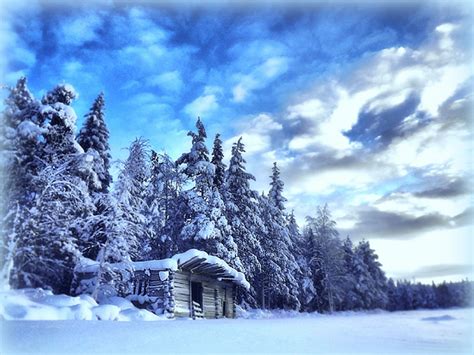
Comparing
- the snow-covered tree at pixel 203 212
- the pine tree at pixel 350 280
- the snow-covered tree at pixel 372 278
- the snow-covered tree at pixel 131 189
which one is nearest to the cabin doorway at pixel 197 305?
the snow-covered tree at pixel 203 212

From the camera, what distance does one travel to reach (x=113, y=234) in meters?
17.0

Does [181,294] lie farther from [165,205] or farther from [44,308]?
[165,205]

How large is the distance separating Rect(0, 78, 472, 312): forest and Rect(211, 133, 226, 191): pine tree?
0.34 feet

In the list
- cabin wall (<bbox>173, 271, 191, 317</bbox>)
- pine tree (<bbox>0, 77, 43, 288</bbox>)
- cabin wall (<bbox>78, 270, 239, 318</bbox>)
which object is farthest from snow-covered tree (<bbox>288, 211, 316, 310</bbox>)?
pine tree (<bbox>0, 77, 43, 288</bbox>)

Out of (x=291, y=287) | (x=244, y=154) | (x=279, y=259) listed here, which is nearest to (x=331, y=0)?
(x=244, y=154)

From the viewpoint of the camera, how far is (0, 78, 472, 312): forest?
12.0 metres

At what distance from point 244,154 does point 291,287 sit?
14.7 metres

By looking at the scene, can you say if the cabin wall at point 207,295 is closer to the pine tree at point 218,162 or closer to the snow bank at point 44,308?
the snow bank at point 44,308

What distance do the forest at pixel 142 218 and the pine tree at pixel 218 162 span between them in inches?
4.1

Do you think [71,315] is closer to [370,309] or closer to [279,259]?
[279,259]

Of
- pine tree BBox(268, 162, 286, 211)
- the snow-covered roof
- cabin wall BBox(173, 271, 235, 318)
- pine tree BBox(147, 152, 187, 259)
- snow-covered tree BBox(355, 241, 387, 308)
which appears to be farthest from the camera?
snow-covered tree BBox(355, 241, 387, 308)

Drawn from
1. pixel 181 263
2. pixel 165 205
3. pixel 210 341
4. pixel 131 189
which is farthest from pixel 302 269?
pixel 210 341

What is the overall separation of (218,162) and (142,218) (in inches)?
622

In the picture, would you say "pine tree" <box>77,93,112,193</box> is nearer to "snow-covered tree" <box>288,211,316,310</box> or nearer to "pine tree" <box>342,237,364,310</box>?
"snow-covered tree" <box>288,211,316,310</box>
